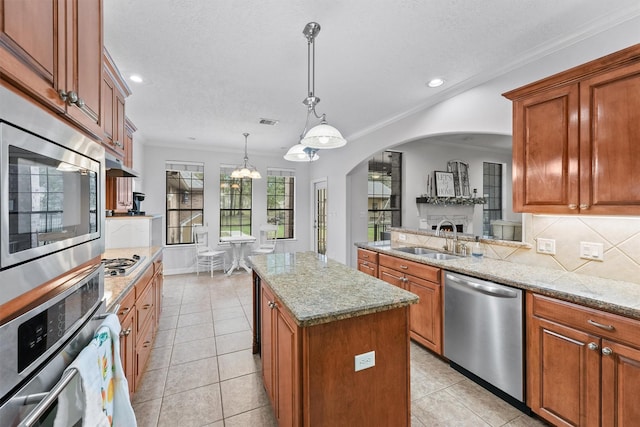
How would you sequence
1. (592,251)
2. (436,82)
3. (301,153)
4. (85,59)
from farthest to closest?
(436,82)
(301,153)
(592,251)
(85,59)

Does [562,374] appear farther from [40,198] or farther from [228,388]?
[40,198]

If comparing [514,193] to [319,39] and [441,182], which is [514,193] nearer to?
[319,39]

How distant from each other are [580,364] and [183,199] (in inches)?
251

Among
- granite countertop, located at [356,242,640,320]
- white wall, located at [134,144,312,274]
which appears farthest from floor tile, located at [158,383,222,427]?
white wall, located at [134,144,312,274]

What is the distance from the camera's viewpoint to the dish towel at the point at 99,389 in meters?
0.79

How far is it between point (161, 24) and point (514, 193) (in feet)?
9.82

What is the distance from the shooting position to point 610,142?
171 centimetres

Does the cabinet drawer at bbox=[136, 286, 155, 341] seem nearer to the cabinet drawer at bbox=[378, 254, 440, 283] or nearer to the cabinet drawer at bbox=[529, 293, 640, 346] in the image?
the cabinet drawer at bbox=[378, 254, 440, 283]

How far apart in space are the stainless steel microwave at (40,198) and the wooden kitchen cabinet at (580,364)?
2412 mm

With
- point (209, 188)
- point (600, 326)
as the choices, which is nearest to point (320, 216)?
point (209, 188)

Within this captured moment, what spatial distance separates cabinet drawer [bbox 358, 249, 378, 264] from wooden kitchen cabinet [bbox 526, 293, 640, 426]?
1.68 metres

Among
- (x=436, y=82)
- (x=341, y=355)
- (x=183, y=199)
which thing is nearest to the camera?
(x=341, y=355)

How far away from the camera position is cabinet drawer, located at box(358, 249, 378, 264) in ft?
11.1

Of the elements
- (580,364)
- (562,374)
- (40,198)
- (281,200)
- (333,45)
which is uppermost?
(333,45)
